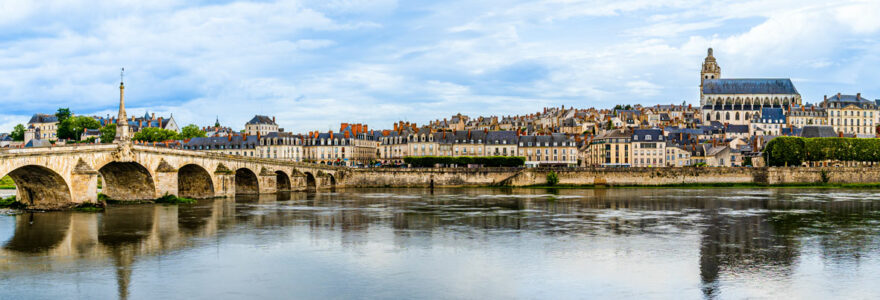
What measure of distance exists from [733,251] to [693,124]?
359ft

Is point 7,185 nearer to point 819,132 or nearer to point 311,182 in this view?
point 311,182

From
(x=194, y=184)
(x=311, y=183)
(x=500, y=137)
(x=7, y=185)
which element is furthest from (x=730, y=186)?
(x=7, y=185)

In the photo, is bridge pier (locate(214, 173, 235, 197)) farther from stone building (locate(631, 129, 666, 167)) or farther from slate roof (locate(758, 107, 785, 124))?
slate roof (locate(758, 107, 785, 124))

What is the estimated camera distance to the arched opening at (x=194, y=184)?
43.2m

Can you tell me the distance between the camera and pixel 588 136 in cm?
10200

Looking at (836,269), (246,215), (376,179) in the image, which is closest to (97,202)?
(246,215)

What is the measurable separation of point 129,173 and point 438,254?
23749 millimetres

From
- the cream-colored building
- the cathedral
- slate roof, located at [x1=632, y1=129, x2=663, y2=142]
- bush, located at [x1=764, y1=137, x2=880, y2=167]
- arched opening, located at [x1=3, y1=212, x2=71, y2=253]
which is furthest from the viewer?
A: the cathedral

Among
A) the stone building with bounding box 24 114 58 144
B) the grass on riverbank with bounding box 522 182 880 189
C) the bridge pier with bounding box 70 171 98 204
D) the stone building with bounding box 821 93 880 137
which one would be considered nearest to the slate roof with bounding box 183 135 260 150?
the grass on riverbank with bounding box 522 182 880 189

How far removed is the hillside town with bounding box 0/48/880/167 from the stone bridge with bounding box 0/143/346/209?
14142mm

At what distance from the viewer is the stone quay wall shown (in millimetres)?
63219

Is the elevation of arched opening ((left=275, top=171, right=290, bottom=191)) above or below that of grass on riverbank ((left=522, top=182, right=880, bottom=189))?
above

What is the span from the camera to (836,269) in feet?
57.0

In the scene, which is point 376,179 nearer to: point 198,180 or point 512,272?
point 198,180
